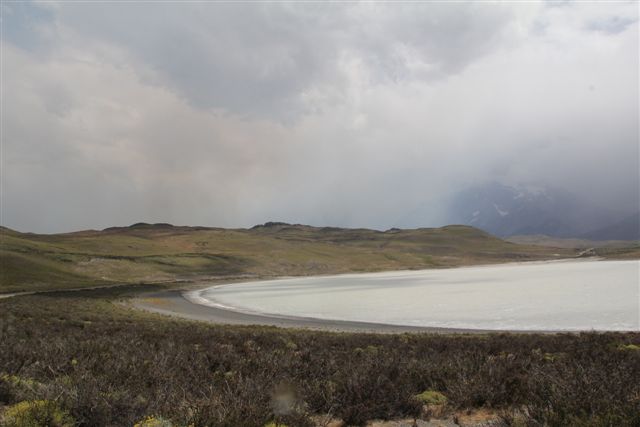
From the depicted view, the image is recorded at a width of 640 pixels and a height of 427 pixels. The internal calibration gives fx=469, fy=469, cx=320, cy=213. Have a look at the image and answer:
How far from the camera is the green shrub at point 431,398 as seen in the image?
8.52m

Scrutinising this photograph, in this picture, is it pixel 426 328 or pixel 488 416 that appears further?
pixel 426 328

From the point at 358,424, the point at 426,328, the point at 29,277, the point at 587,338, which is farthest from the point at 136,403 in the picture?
the point at 29,277

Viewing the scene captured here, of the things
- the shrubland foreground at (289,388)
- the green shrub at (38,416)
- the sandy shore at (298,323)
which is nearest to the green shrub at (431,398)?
the shrubland foreground at (289,388)

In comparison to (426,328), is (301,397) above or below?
above

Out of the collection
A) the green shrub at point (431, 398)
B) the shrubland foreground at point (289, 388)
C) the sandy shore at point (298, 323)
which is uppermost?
the shrubland foreground at point (289, 388)

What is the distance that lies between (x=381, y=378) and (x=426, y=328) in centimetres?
2102

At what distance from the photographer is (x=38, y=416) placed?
6.39 meters

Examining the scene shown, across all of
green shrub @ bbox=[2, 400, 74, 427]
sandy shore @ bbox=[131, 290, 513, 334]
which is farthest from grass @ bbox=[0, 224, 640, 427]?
sandy shore @ bbox=[131, 290, 513, 334]

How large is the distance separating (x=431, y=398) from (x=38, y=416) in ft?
20.8

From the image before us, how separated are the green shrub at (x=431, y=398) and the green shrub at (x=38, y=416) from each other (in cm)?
568

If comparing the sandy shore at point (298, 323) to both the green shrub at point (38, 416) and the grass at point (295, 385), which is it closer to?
the grass at point (295, 385)

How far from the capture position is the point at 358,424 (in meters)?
7.49

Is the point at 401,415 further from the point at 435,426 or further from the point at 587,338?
the point at 587,338

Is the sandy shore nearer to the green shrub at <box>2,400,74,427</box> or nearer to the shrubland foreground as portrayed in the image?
the shrubland foreground
